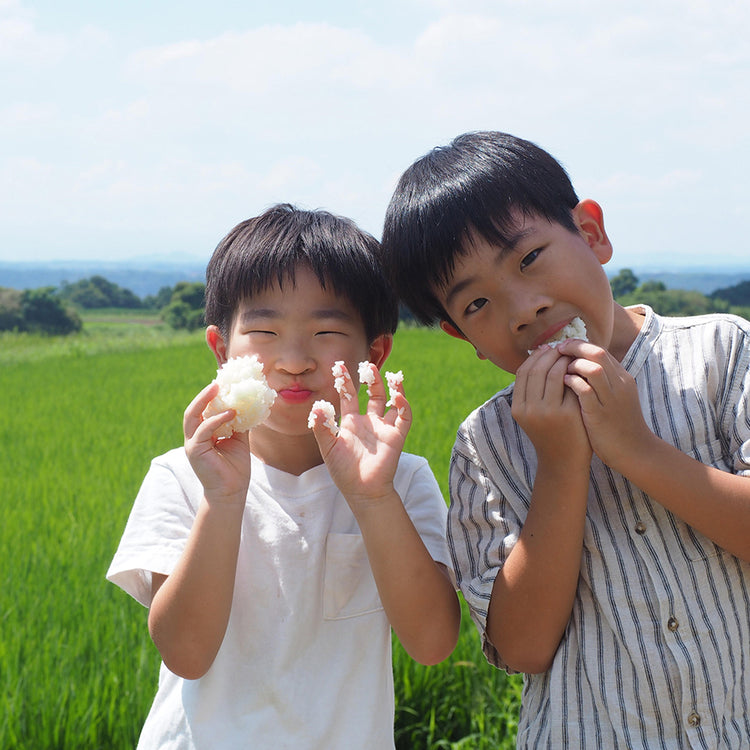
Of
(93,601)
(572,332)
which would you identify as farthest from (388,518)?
(93,601)

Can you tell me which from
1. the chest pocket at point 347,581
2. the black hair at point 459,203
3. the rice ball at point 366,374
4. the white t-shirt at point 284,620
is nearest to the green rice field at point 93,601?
the white t-shirt at point 284,620

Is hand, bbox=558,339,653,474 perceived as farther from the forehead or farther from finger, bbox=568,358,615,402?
the forehead

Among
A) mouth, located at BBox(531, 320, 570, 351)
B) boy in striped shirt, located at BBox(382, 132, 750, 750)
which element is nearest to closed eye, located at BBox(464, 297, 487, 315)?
boy in striped shirt, located at BBox(382, 132, 750, 750)

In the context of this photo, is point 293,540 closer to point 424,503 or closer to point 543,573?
point 424,503

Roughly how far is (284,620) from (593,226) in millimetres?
916

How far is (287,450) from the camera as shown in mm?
1515

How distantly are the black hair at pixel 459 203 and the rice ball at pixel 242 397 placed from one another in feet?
1.06

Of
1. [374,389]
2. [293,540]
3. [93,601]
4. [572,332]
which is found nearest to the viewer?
[572,332]

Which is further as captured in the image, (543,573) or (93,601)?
(93,601)

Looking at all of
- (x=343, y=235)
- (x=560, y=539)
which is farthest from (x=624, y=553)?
(x=343, y=235)

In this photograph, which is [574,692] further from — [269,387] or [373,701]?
[269,387]

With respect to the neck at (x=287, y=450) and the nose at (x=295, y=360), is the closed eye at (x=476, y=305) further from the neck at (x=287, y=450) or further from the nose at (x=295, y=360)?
the neck at (x=287, y=450)

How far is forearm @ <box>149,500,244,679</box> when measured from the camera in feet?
4.18

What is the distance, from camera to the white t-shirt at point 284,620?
4.51 ft
